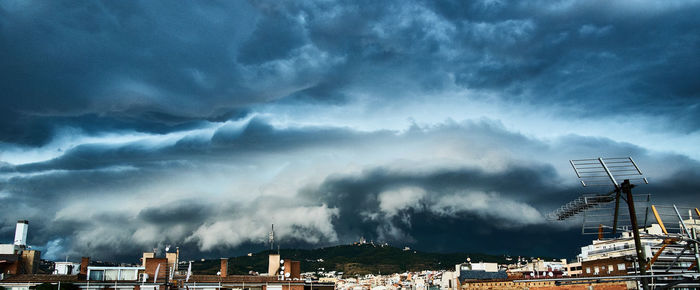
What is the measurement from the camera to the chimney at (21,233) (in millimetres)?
109375

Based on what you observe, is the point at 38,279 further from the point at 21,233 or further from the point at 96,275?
the point at 21,233

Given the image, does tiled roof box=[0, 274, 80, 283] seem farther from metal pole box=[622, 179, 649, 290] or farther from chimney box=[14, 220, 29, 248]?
metal pole box=[622, 179, 649, 290]

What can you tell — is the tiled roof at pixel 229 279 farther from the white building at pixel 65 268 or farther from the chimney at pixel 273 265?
the white building at pixel 65 268

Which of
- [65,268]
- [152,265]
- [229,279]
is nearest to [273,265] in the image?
[229,279]

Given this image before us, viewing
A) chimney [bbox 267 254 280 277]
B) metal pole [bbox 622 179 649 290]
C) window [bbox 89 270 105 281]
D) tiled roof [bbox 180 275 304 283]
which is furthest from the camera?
chimney [bbox 267 254 280 277]

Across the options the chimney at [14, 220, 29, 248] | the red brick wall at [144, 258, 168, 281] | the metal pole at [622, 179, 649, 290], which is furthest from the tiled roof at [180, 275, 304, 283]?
the metal pole at [622, 179, 649, 290]

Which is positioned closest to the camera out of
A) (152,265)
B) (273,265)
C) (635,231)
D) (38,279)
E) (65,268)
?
(635,231)

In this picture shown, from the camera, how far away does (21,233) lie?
111 meters

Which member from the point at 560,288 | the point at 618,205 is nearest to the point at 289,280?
the point at 560,288

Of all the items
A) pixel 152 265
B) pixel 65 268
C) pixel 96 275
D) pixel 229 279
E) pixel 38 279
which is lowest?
pixel 229 279

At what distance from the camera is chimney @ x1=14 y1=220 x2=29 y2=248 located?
10938 cm

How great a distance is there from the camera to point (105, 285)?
2955 inches

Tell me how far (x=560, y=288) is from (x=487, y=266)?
6156 centimetres

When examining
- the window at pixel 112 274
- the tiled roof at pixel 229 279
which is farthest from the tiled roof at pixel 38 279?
the tiled roof at pixel 229 279
